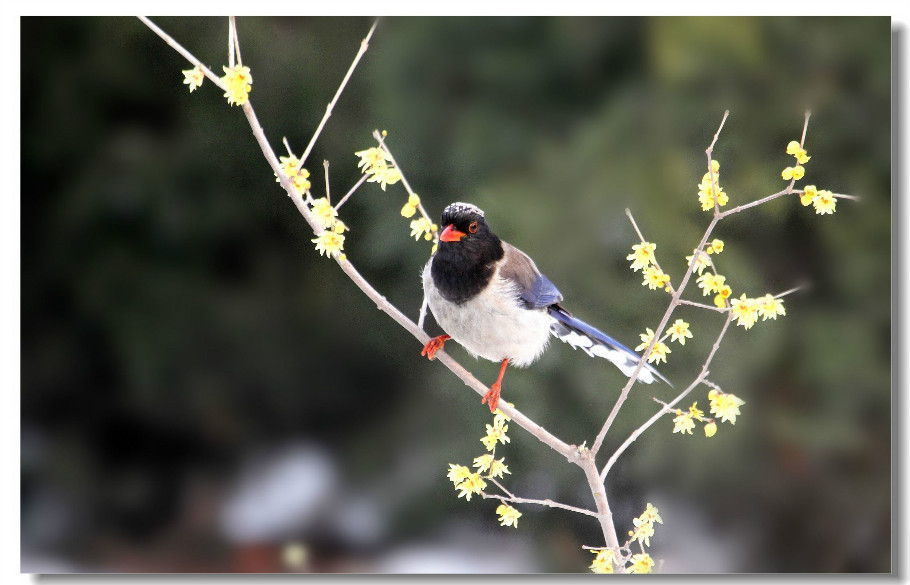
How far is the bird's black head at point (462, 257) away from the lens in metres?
1.81

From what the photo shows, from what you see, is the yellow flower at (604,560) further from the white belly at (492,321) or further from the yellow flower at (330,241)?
the yellow flower at (330,241)

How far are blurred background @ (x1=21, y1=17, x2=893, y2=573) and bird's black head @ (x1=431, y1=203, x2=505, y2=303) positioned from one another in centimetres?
48

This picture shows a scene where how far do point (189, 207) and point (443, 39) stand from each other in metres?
0.79

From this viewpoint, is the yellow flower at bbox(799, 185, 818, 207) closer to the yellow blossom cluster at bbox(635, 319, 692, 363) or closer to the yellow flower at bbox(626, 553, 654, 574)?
the yellow blossom cluster at bbox(635, 319, 692, 363)

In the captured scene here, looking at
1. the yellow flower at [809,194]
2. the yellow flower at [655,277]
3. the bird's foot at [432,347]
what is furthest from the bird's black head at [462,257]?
the yellow flower at [809,194]

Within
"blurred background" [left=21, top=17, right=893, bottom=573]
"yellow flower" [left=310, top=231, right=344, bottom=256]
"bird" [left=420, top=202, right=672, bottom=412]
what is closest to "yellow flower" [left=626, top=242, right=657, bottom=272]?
"bird" [left=420, top=202, right=672, bottom=412]

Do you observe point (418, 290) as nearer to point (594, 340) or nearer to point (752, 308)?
point (594, 340)

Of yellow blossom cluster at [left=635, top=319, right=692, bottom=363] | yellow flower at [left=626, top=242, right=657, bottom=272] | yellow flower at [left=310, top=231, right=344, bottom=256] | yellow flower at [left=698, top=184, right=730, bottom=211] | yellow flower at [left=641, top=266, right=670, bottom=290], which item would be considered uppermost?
yellow flower at [left=698, top=184, right=730, bottom=211]

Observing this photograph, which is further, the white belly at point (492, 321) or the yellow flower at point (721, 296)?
the white belly at point (492, 321)

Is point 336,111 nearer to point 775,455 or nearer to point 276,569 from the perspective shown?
point 276,569

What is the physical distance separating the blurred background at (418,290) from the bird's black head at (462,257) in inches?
19.0

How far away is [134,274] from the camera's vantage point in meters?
2.38

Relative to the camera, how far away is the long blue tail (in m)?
1.94
